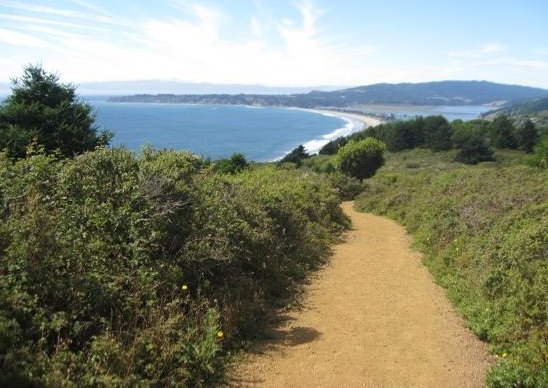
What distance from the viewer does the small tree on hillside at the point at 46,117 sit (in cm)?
1872

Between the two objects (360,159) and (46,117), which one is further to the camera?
(360,159)

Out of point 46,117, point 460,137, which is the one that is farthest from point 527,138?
point 46,117

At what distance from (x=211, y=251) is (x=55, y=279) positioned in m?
2.79

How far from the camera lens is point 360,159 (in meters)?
43.8

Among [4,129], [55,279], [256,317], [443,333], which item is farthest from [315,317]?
[4,129]

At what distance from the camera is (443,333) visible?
25.6 feet

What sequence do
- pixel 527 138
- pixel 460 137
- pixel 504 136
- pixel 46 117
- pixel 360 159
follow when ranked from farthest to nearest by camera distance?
pixel 460 137, pixel 504 136, pixel 527 138, pixel 360 159, pixel 46 117

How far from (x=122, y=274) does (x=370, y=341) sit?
383 centimetres

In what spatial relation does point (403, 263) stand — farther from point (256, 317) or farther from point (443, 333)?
point (256, 317)

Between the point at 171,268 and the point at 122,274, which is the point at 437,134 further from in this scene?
the point at 122,274

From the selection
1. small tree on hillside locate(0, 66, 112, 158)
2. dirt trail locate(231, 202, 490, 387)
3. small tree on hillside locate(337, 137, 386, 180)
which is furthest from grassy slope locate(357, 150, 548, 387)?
small tree on hillside locate(337, 137, 386, 180)

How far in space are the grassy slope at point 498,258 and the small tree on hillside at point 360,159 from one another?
80.1 ft

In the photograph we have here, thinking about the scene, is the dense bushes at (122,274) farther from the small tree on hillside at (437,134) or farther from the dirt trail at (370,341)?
the small tree on hillside at (437,134)

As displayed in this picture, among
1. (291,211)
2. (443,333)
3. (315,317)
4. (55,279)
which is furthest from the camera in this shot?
(291,211)
